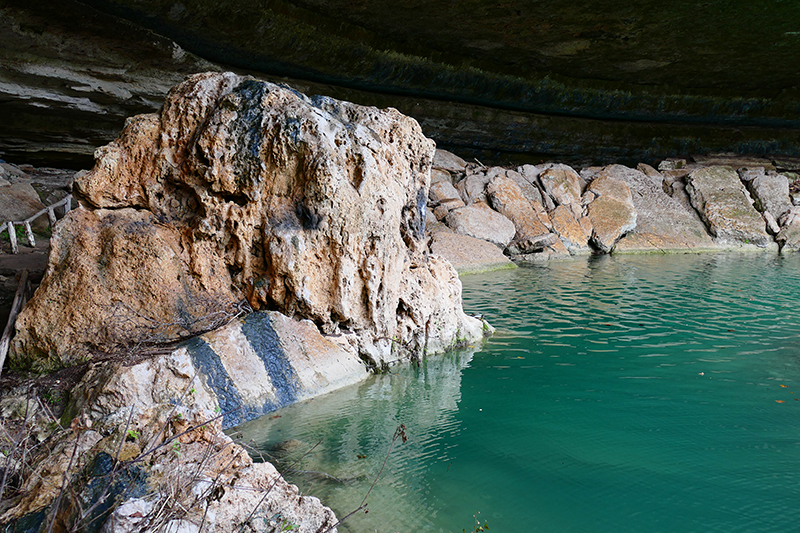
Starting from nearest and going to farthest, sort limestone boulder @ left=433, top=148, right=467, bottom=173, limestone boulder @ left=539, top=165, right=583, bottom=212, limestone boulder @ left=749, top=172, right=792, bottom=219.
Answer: limestone boulder @ left=539, top=165, right=583, bottom=212 → limestone boulder @ left=433, top=148, right=467, bottom=173 → limestone boulder @ left=749, top=172, right=792, bottom=219

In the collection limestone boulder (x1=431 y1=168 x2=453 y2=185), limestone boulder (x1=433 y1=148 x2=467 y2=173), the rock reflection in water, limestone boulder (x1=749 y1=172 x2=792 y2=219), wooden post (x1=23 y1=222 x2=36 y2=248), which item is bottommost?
wooden post (x1=23 y1=222 x2=36 y2=248)

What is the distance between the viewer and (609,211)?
19.0 metres

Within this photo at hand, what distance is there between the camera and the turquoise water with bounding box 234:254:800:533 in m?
3.69

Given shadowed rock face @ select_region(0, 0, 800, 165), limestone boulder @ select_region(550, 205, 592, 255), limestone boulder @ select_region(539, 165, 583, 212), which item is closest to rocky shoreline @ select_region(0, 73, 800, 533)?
shadowed rock face @ select_region(0, 0, 800, 165)

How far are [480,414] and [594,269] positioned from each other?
10.6 m

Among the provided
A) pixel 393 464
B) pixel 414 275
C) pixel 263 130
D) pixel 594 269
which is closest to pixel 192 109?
pixel 263 130

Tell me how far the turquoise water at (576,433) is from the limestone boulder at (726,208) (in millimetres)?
11968

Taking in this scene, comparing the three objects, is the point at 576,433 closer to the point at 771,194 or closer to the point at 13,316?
the point at 13,316

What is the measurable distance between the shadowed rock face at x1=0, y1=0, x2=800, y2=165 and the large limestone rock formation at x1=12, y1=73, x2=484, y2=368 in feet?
20.0

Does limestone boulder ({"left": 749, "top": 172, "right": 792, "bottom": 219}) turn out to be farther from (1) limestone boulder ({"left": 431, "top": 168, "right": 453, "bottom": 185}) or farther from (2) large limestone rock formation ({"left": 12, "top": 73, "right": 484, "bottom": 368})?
(2) large limestone rock formation ({"left": 12, "top": 73, "right": 484, "bottom": 368})

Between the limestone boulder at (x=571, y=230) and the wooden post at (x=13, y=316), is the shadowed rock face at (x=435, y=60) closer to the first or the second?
the limestone boulder at (x=571, y=230)

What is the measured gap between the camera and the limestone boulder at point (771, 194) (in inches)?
790

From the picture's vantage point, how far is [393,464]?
14.3 feet

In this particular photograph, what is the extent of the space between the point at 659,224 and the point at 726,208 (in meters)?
2.81
